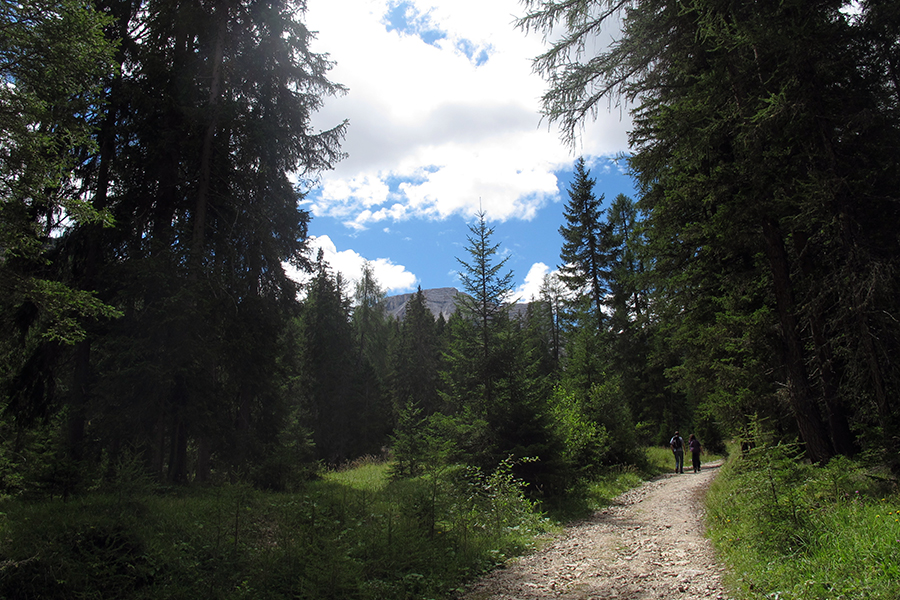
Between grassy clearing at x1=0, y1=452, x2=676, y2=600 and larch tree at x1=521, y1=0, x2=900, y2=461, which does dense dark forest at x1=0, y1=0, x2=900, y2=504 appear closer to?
larch tree at x1=521, y1=0, x2=900, y2=461

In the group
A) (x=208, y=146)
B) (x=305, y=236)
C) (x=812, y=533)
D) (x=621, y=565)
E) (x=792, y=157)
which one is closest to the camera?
(x=812, y=533)

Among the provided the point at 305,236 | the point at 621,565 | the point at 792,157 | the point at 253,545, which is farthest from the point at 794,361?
the point at 305,236

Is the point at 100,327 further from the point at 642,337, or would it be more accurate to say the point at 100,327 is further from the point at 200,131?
the point at 642,337

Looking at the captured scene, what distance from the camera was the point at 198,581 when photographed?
5.55 meters

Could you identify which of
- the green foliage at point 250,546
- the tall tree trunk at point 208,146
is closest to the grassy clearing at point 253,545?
the green foliage at point 250,546

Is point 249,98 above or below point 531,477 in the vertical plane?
above

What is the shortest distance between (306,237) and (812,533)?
1501 cm

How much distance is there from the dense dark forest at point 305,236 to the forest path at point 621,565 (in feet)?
7.72

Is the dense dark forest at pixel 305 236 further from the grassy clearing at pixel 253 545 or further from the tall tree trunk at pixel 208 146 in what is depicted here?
the grassy clearing at pixel 253 545

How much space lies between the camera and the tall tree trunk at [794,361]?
838 cm

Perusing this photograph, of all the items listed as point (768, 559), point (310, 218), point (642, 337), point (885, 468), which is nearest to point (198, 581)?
point (768, 559)

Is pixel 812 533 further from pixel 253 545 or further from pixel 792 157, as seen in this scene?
pixel 253 545

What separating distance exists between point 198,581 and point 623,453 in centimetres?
1762

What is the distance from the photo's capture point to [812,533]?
533cm
